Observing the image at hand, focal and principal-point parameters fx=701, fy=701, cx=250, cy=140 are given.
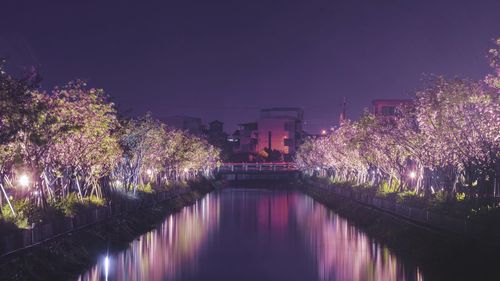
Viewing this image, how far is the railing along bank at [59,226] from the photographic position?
1062 inches

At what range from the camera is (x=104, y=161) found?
44.3 metres

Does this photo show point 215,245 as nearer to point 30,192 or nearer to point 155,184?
point 30,192

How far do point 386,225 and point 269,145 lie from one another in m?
136

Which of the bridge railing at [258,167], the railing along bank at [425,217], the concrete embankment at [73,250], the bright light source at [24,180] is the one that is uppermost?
the bridge railing at [258,167]

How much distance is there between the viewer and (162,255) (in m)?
36.2

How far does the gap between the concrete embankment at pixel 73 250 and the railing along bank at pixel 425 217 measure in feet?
56.5

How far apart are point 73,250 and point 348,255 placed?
14.4 metres

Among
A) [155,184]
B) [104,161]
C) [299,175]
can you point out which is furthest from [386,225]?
[299,175]

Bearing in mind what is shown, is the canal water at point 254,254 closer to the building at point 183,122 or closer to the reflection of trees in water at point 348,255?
the reflection of trees in water at point 348,255

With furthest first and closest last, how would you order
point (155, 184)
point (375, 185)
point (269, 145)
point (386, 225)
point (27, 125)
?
point (269, 145) → point (155, 184) → point (375, 185) → point (386, 225) → point (27, 125)

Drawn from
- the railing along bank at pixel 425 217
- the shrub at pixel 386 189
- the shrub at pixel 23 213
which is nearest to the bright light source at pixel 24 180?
the shrub at pixel 23 213

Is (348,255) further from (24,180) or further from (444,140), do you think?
(24,180)

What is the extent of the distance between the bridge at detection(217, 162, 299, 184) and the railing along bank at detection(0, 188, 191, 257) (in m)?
92.3

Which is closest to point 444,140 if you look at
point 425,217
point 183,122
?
point 425,217
